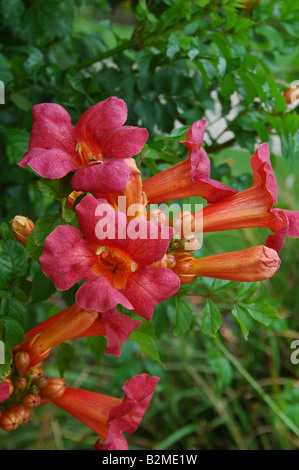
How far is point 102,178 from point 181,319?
1.12 ft

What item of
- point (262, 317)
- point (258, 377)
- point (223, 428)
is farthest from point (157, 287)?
point (258, 377)

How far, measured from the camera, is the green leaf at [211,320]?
90 cm

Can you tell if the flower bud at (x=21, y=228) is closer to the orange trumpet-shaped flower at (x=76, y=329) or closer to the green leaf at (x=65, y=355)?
the orange trumpet-shaped flower at (x=76, y=329)

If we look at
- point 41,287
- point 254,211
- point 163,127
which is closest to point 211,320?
point 254,211

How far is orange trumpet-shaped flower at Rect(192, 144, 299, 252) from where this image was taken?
2.75 feet

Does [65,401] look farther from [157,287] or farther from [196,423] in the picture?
[196,423]

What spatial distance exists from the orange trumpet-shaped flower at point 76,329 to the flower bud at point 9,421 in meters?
0.10

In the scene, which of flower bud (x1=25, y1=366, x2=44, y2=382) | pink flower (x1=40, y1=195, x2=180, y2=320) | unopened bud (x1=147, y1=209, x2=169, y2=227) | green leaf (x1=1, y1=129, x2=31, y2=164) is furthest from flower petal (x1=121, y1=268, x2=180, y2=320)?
green leaf (x1=1, y1=129, x2=31, y2=164)

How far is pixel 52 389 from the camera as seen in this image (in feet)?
3.17

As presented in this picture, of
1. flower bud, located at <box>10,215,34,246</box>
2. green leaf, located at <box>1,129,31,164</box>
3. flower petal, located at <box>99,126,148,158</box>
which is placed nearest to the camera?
flower petal, located at <box>99,126,148,158</box>

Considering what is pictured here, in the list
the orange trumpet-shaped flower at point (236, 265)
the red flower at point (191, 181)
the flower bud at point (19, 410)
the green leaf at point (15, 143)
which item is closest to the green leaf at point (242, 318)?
the orange trumpet-shaped flower at point (236, 265)

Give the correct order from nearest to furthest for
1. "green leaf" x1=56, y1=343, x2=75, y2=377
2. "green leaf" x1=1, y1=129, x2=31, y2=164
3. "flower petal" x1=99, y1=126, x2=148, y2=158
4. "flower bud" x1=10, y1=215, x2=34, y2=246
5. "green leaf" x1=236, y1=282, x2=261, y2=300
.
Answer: "flower petal" x1=99, y1=126, x2=148, y2=158 → "flower bud" x1=10, y1=215, x2=34, y2=246 → "green leaf" x1=236, y1=282, x2=261, y2=300 → "green leaf" x1=56, y1=343, x2=75, y2=377 → "green leaf" x1=1, y1=129, x2=31, y2=164

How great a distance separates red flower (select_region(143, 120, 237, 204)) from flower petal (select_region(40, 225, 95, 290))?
0.70 ft

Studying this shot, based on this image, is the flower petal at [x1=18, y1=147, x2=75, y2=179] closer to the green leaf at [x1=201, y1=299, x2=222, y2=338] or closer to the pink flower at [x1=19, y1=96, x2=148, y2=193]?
the pink flower at [x1=19, y1=96, x2=148, y2=193]
